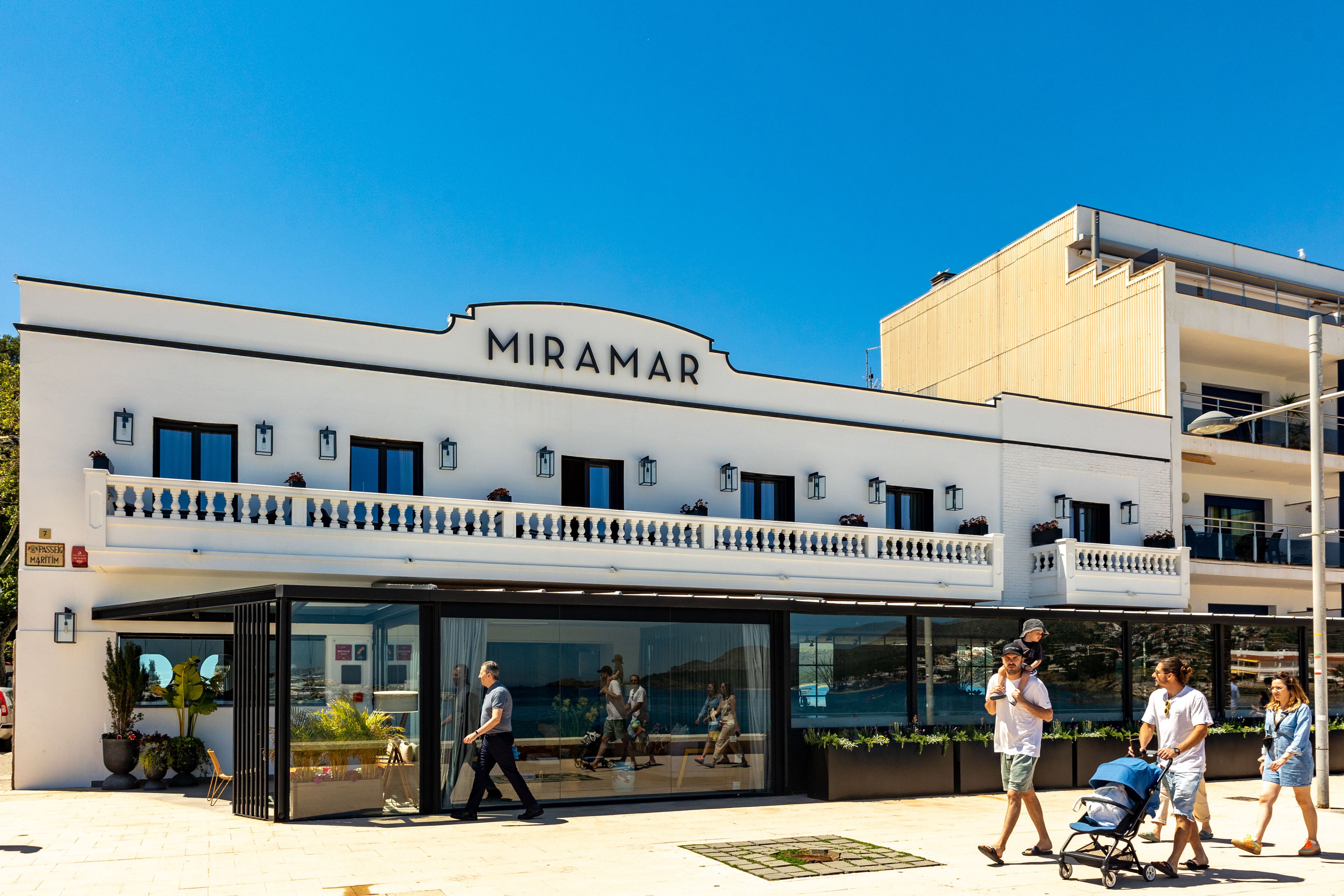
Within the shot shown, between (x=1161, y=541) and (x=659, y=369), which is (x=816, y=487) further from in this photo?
(x=1161, y=541)

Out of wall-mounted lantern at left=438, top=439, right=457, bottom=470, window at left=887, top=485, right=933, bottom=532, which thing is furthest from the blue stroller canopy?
window at left=887, top=485, right=933, bottom=532

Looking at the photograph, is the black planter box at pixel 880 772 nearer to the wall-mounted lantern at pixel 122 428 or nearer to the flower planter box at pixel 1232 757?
the flower planter box at pixel 1232 757

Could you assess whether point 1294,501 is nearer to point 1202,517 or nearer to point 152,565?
point 1202,517

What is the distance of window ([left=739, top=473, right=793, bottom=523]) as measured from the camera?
22.9 m

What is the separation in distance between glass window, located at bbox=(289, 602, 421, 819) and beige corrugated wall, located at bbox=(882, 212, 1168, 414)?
64.9 ft

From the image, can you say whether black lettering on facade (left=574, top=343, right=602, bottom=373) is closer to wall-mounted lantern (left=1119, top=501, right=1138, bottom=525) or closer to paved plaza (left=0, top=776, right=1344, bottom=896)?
paved plaza (left=0, top=776, right=1344, bottom=896)

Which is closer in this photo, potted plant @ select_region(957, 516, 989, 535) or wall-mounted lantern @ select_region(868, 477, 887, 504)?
wall-mounted lantern @ select_region(868, 477, 887, 504)

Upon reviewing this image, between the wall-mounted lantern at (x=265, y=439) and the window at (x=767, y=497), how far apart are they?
908cm

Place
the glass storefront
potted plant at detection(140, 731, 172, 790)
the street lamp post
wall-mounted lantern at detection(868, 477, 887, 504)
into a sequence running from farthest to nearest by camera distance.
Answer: wall-mounted lantern at detection(868, 477, 887, 504)
potted plant at detection(140, 731, 172, 790)
the street lamp post
the glass storefront

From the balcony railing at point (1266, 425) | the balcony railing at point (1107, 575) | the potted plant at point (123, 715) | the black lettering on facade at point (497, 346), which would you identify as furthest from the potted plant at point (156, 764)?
the balcony railing at point (1266, 425)

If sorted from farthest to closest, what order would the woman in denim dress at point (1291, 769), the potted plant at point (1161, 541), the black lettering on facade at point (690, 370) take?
the potted plant at point (1161, 541) → the black lettering on facade at point (690, 370) → the woman in denim dress at point (1291, 769)

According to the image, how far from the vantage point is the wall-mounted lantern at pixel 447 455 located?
19.8m

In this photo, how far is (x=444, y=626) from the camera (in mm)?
13414

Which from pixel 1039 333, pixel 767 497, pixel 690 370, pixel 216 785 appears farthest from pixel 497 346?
pixel 1039 333
